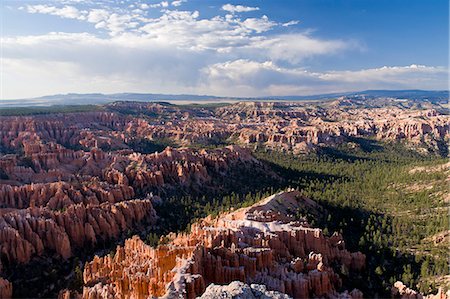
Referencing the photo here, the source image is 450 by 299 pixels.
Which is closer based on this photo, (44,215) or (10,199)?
(44,215)

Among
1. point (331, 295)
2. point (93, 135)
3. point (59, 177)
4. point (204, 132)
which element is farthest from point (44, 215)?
point (204, 132)

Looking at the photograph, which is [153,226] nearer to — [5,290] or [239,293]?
[5,290]

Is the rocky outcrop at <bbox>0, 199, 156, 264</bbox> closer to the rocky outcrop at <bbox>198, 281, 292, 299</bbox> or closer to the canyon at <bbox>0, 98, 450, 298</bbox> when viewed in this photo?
the canyon at <bbox>0, 98, 450, 298</bbox>

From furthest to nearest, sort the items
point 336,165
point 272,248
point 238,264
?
point 336,165 < point 272,248 < point 238,264

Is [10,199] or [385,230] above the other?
[10,199]

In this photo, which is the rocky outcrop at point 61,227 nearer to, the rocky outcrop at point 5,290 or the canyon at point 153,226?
the canyon at point 153,226

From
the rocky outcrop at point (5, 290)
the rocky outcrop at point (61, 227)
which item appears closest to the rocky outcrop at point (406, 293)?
the rocky outcrop at point (61, 227)

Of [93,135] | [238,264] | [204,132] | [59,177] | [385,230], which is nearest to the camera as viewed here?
[238,264]

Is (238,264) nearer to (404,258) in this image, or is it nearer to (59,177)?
(404,258)
